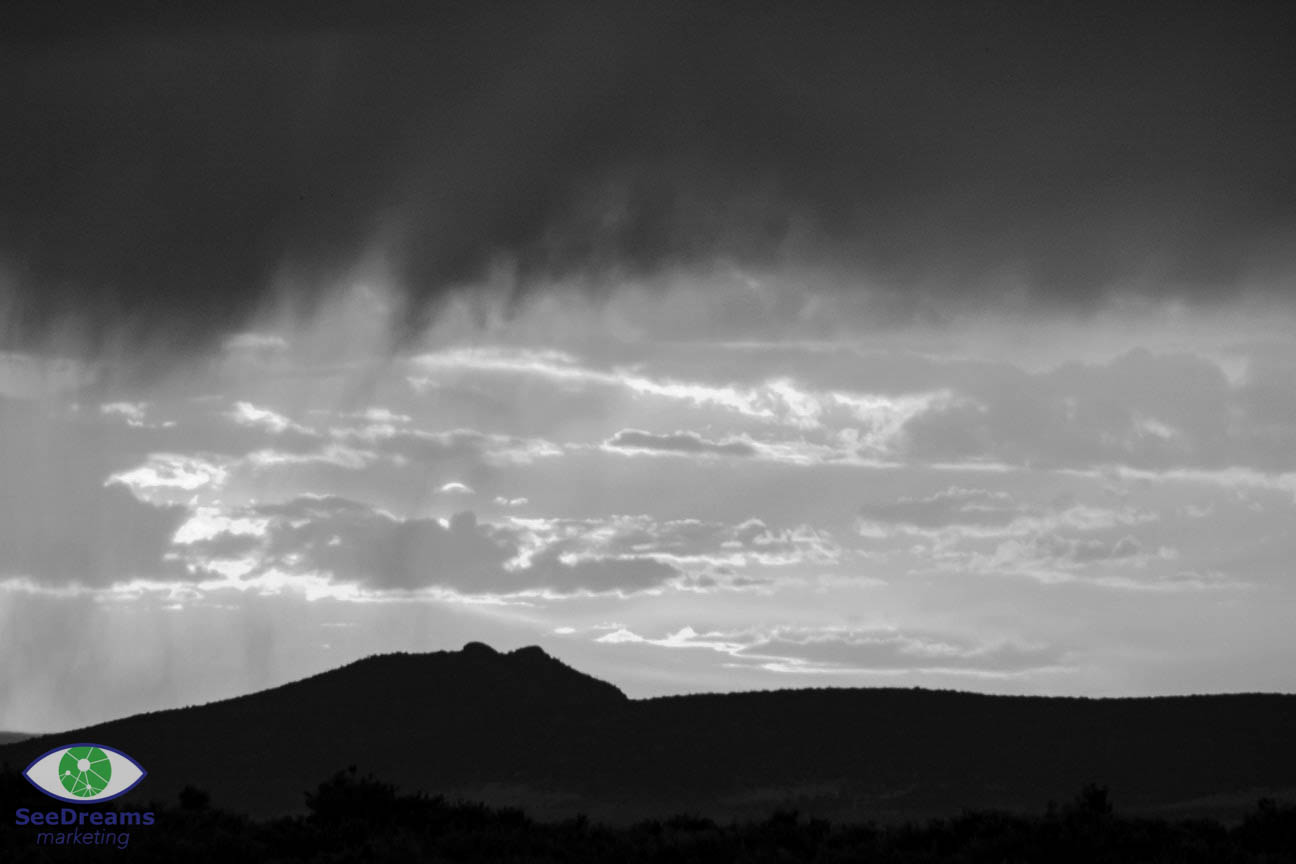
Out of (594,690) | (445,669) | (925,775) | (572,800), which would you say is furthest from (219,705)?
(925,775)

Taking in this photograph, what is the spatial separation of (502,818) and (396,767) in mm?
70706

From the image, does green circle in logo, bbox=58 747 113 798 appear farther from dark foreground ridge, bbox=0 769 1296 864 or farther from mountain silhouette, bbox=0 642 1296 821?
mountain silhouette, bbox=0 642 1296 821

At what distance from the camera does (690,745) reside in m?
109

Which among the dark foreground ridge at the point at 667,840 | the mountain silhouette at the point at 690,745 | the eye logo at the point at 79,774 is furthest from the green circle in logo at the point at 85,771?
the mountain silhouette at the point at 690,745

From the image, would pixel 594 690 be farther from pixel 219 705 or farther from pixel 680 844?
pixel 680 844

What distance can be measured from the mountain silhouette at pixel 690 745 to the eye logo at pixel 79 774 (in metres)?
58.3

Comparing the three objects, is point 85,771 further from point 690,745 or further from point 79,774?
point 690,745

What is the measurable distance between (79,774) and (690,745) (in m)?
76.3

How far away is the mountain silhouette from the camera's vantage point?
95938 millimetres

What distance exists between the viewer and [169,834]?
34.5 m

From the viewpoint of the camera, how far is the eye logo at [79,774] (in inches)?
1299

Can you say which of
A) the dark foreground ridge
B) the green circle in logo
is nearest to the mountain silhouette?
the dark foreground ridge

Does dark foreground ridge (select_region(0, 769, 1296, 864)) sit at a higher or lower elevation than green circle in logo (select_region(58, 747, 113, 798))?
lower

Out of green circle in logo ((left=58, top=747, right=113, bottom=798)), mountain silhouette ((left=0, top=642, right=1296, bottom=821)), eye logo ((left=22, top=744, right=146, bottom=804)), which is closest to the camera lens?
eye logo ((left=22, top=744, right=146, bottom=804))
